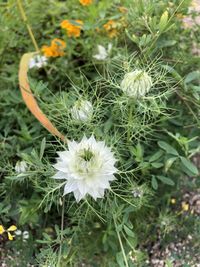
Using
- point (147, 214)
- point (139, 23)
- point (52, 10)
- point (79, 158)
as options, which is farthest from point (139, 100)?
point (52, 10)

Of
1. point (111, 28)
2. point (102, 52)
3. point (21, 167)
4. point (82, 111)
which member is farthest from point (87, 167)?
point (111, 28)

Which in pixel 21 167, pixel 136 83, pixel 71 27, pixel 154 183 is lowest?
pixel 154 183

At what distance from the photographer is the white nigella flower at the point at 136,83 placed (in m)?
1.12

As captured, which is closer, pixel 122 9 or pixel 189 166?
pixel 189 166

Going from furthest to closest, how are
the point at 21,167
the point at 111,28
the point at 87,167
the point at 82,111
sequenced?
the point at 111,28 < the point at 21,167 < the point at 82,111 < the point at 87,167

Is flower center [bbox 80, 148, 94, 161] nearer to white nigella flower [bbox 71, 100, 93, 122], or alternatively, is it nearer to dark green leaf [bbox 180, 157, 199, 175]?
white nigella flower [bbox 71, 100, 93, 122]

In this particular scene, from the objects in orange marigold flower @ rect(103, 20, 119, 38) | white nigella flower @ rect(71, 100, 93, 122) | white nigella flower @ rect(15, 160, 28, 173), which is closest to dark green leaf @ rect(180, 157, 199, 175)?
white nigella flower @ rect(71, 100, 93, 122)

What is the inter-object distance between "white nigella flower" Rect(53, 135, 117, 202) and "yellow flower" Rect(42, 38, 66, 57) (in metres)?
0.66

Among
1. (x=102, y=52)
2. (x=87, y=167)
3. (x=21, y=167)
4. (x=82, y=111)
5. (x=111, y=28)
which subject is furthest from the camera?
(x=111, y=28)

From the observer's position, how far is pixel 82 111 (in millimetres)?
1246

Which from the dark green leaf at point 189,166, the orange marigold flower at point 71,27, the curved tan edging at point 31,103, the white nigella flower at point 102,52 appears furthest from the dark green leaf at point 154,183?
the orange marigold flower at point 71,27

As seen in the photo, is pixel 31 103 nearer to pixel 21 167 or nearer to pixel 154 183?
pixel 21 167

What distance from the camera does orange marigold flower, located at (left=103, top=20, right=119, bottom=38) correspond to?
175 centimetres

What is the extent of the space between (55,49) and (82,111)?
59cm
